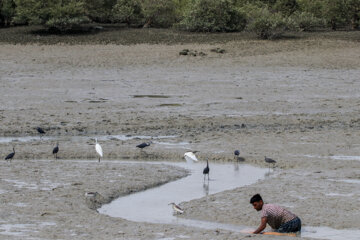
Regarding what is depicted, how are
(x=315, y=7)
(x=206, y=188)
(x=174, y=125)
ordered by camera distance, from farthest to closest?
(x=315, y=7) → (x=174, y=125) → (x=206, y=188)

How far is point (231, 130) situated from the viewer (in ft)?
64.7

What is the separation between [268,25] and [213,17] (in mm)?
3769

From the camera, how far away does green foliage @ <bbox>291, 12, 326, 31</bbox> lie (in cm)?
3816

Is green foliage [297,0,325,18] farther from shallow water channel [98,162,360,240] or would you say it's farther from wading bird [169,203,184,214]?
wading bird [169,203,184,214]

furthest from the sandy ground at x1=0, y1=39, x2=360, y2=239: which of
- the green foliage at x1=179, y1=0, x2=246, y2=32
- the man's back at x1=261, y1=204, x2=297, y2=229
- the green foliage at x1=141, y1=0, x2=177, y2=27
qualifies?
the green foliage at x1=141, y1=0, x2=177, y2=27

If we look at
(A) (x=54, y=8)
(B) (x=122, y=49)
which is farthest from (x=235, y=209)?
(A) (x=54, y=8)

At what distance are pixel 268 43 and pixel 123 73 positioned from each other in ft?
25.3

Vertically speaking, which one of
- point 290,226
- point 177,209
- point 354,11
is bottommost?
point 177,209

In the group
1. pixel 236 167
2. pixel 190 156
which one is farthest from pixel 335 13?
pixel 190 156

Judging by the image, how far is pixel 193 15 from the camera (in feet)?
124

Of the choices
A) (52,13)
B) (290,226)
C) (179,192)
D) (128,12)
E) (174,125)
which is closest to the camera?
(290,226)

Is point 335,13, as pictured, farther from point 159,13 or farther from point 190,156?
point 190,156

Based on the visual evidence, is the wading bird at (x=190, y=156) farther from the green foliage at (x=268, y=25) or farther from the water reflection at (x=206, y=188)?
the green foliage at (x=268, y=25)

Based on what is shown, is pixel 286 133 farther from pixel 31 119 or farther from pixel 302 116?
pixel 31 119
